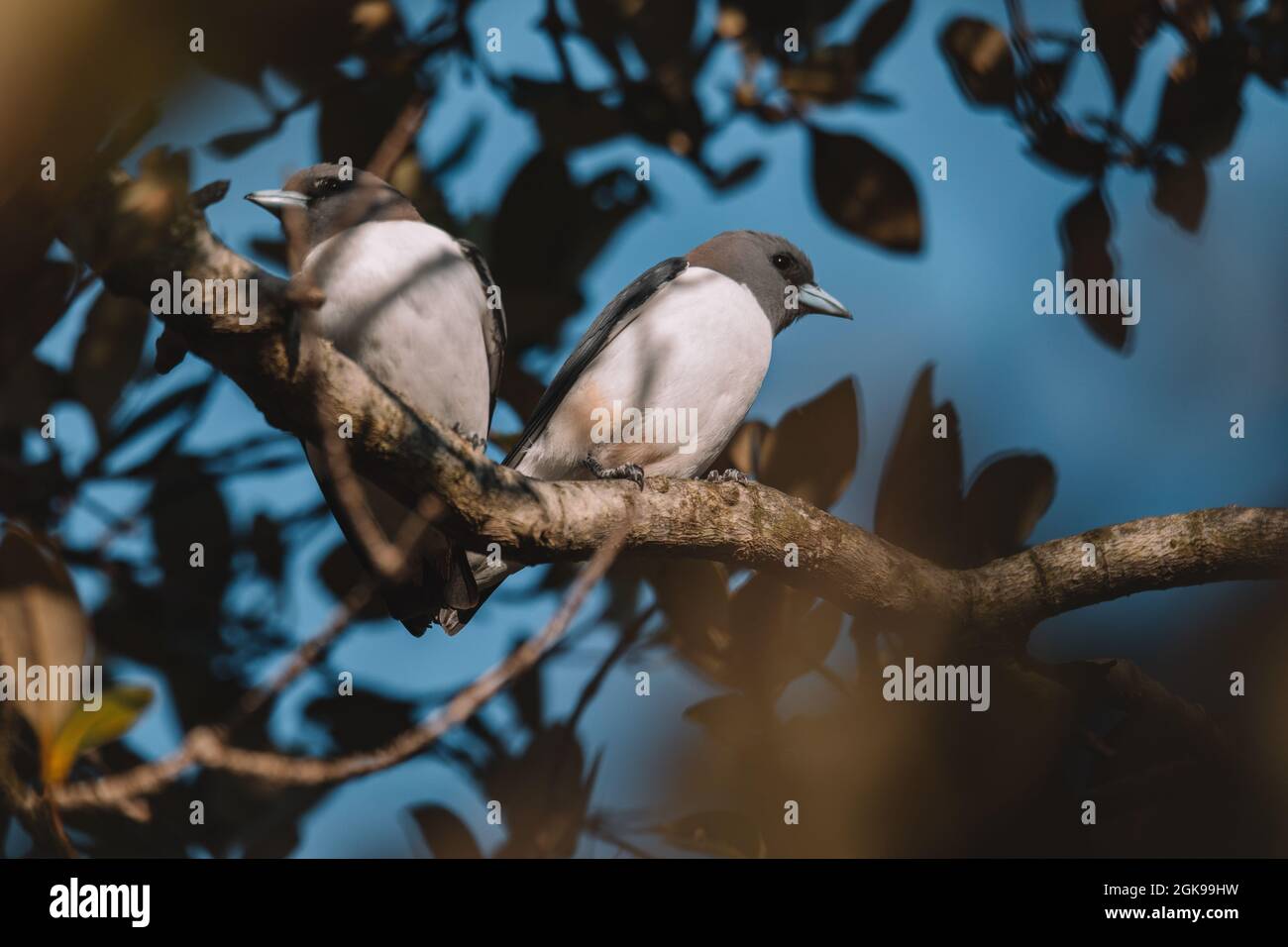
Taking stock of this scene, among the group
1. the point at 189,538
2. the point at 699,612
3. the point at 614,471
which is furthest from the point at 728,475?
the point at 189,538

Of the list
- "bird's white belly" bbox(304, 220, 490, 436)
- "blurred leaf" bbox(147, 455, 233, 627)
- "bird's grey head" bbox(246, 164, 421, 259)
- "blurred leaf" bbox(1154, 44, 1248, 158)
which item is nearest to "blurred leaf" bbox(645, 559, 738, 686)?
"bird's white belly" bbox(304, 220, 490, 436)

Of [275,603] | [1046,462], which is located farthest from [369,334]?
[1046,462]

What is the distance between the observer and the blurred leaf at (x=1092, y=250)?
3.21m

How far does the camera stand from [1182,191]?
3.23 metres

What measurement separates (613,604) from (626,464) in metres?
0.45

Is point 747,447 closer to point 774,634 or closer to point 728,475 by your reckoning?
point 728,475

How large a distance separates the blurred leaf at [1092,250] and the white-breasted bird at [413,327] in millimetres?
1641

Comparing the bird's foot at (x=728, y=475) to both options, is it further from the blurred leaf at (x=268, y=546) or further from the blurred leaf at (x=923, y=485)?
the blurred leaf at (x=268, y=546)

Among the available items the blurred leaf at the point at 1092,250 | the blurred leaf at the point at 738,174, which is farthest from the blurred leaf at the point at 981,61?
the blurred leaf at the point at 738,174

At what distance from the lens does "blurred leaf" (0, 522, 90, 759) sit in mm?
2377

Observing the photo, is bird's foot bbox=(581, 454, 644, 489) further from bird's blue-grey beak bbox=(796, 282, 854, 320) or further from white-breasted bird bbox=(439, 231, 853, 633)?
bird's blue-grey beak bbox=(796, 282, 854, 320)

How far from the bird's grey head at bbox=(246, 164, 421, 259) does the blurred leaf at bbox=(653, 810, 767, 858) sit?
85.4 inches

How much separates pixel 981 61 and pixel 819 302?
148cm

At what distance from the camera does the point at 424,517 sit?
2.65m
